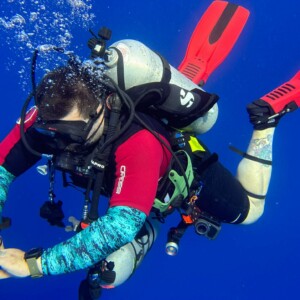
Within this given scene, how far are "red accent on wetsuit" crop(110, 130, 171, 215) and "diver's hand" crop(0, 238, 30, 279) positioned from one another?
2.07ft

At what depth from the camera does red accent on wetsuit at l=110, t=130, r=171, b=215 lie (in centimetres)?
237

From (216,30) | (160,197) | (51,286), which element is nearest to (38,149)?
(160,197)

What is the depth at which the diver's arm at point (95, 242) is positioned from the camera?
7.66 ft

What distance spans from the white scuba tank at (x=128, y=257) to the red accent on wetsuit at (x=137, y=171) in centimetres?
121

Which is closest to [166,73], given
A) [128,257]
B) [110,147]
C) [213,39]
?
[110,147]

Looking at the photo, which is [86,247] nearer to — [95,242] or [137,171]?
[95,242]

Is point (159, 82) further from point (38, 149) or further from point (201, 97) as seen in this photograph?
point (38, 149)

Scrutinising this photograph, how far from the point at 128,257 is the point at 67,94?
5.97ft

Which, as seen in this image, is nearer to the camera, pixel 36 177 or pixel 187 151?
pixel 187 151

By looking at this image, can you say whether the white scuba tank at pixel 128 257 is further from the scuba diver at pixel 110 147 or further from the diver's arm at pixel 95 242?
the diver's arm at pixel 95 242

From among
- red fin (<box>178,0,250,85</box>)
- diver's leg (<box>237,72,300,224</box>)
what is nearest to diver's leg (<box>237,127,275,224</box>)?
diver's leg (<box>237,72,300,224</box>)

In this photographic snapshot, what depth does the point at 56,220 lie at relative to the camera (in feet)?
9.97

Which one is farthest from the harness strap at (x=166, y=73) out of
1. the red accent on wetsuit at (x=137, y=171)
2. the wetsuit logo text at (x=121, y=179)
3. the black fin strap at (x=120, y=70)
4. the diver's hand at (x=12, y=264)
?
the diver's hand at (x=12, y=264)

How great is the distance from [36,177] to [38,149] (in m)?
5.35
